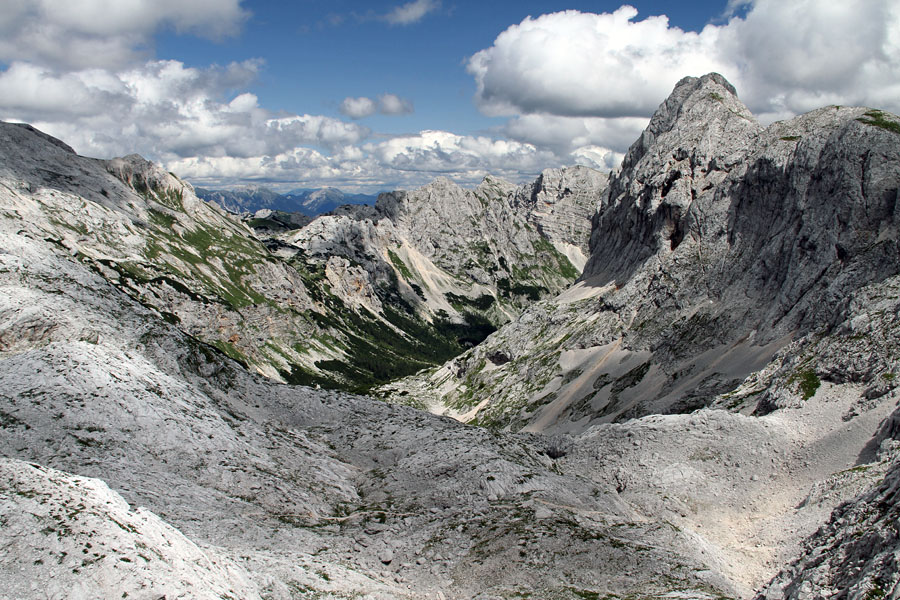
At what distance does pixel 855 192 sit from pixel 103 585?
98211 millimetres

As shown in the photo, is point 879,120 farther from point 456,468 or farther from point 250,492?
point 250,492

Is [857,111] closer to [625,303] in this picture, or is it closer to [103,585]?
[625,303]

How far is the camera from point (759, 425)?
46.7 m

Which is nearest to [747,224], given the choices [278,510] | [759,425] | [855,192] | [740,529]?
[855,192]

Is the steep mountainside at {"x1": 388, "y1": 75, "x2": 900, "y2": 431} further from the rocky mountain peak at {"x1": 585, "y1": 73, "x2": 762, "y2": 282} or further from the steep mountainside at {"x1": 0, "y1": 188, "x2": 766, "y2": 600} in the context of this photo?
the steep mountainside at {"x1": 0, "y1": 188, "x2": 766, "y2": 600}

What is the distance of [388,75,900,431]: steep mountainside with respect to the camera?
2852 inches

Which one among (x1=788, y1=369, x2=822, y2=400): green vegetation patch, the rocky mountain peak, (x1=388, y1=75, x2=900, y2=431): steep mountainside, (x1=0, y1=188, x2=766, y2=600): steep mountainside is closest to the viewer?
(x1=0, y1=188, x2=766, y2=600): steep mountainside

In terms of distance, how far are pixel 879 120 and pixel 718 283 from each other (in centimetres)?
3574

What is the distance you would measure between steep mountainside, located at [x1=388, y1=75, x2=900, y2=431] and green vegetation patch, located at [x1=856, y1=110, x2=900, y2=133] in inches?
18.1

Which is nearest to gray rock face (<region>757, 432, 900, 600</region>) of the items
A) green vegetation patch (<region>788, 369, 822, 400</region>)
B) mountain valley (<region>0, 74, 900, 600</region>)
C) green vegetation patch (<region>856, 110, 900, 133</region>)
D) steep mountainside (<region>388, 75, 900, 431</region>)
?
mountain valley (<region>0, 74, 900, 600</region>)

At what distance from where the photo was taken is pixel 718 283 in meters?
103

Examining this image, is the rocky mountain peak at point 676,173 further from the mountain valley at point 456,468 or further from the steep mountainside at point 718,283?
the mountain valley at point 456,468

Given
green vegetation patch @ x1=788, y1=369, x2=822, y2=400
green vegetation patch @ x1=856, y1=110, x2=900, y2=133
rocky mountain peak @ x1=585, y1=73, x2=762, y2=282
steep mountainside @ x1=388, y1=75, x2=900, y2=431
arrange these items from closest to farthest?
1. green vegetation patch @ x1=788, y1=369, x2=822, y2=400
2. steep mountainside @ x1=388, y1=75, x2=900, y2=431
3. green vegetation patch @ x1=856, y1=110, x2=900, y2=133
4. rocky mountain peak @ x1=585, y1=73, x2=762, y2=282

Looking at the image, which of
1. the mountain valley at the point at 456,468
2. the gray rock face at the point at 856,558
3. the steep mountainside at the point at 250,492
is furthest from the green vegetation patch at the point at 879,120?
the gray rock face at the point at 856,558
